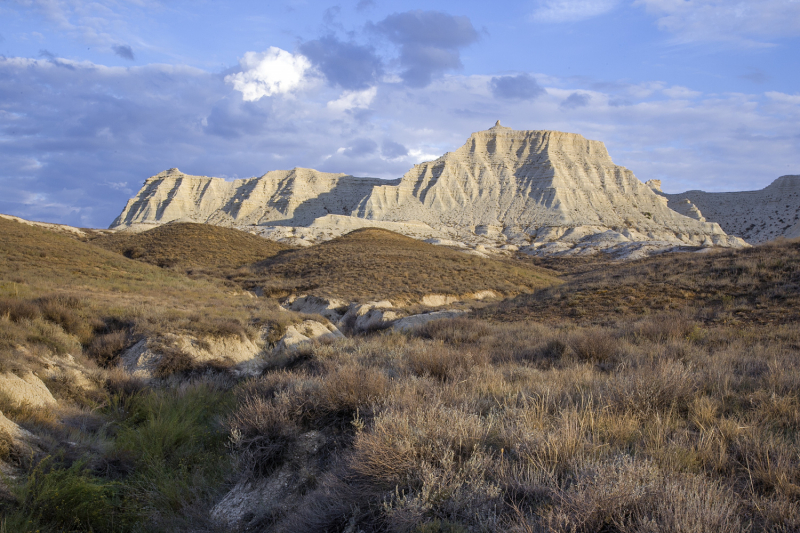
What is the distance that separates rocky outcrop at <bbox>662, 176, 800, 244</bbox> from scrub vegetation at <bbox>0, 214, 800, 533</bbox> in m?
104

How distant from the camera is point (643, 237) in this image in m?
71.9

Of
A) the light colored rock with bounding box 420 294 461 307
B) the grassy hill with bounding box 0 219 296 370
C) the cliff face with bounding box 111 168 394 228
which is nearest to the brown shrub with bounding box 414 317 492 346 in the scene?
the grassy hill with bounding box 0 219 296 370

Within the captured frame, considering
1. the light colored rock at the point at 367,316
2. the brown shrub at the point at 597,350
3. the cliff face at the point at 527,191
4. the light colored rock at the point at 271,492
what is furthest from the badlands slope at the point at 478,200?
the light colored rock at the point at 271,492

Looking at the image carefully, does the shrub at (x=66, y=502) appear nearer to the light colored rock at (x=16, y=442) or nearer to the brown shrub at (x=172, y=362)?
the light colored rock at (x=16, y=442)

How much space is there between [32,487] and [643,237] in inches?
3250

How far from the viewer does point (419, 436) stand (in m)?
3.24

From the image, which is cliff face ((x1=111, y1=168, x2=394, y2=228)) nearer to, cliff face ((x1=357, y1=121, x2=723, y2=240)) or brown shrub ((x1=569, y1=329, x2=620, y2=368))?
cliff face ((x1=357, y1=121, x2=723, y2=240))

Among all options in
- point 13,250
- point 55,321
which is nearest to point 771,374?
point 55,321

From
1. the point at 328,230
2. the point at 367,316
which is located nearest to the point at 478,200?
the point at 328,230

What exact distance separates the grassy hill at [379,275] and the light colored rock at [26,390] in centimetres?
1555

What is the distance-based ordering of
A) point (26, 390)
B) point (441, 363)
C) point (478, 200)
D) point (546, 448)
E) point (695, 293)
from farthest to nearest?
point (478, 200) < point (695, 293) < point (441, 363) < point (26, 390) < point (546, 448)

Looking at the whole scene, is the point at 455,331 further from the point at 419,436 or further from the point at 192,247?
the point at 192,247

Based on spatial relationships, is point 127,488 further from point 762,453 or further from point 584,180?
point 584,180

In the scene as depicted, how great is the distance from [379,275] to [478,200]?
69220 millimetres
